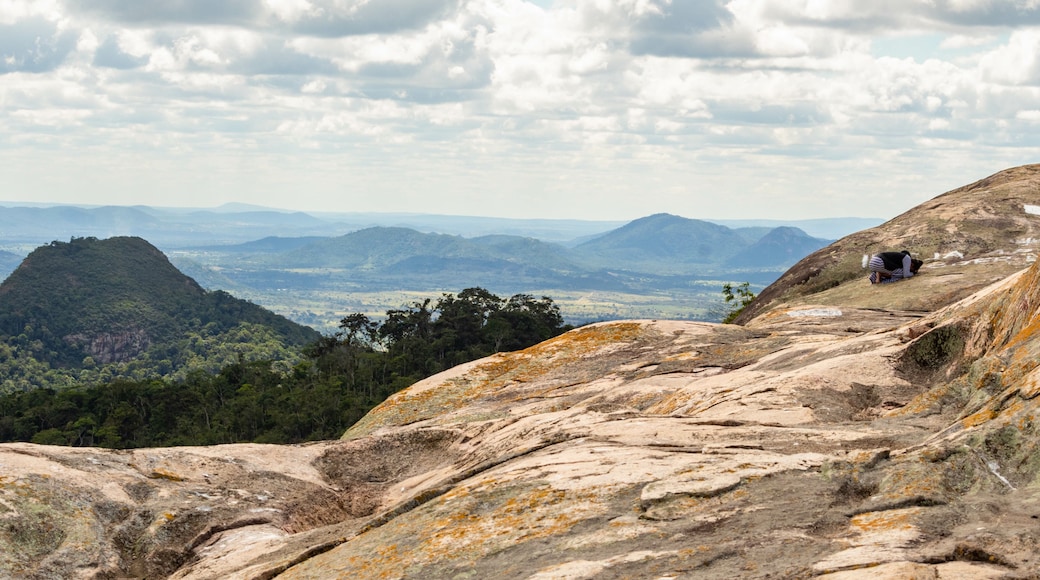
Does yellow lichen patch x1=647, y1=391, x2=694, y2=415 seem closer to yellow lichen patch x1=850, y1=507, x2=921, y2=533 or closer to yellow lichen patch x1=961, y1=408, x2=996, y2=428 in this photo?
yellow lichen patch x1=961, y1=408, x2=996, y2=428

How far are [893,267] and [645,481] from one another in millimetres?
20898

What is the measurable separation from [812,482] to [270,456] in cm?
1104

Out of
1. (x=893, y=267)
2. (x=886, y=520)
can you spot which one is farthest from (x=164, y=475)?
(x=893, y=267)

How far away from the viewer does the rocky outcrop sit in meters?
9.39

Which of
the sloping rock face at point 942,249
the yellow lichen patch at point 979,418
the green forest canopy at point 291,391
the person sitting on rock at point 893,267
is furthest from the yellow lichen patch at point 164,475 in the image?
the green forest canopy at point 291,391

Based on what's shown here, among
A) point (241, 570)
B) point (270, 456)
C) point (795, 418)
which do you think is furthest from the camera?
point (270, 456)

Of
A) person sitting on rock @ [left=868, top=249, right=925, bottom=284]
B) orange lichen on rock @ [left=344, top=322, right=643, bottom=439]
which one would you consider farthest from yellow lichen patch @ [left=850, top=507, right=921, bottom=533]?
person sitting on rock @ [left=868, top=249, right=925, bottom=284]

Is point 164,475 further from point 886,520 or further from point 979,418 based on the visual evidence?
point 979,418

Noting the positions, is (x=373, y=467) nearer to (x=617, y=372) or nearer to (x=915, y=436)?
(x=617, y=372)

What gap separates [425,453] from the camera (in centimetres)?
1909

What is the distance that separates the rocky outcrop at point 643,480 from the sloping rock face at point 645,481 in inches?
1.5

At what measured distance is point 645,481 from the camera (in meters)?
11.6

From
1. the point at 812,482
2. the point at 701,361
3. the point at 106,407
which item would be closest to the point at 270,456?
the point at 701,361

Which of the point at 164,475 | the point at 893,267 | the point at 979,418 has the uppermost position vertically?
the point at 893,267
